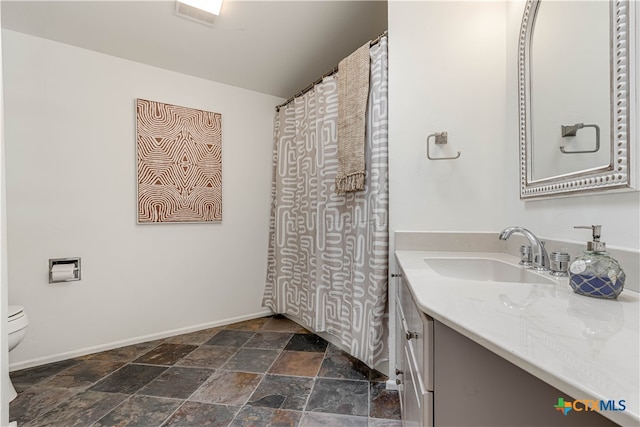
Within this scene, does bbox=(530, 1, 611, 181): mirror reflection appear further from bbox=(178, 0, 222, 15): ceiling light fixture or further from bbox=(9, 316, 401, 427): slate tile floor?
bbox=(178, 0, 222, 15): ceiling light fixture

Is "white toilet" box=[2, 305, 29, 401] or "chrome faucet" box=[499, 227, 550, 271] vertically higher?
"chrome faucet" box=[499, 227, 550, 271]

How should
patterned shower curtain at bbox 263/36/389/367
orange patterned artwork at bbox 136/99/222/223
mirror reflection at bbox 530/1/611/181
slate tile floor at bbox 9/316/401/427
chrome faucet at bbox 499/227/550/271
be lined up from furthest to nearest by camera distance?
1. orange patterned artwork at bbox 136/99/222/223
2. patterned shower curtain at bbox 263/36/389/367
3. slate tile floor at bbox 9/316/401/427
4. chrome faucet at bbox 499/227/550/271
5. mirror reflection at bbox 530/1/611/181

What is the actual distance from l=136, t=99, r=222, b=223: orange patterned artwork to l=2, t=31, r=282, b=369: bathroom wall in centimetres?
8

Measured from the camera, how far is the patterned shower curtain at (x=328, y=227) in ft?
5.19

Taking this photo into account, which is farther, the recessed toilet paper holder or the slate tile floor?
the recessed toilet paper holder

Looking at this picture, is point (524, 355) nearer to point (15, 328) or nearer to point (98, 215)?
point (15, 328)

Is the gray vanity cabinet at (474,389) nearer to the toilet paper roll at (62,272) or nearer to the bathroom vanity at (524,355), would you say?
the bathroom vanity at (524,355)

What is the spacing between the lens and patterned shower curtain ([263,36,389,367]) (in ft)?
5.19

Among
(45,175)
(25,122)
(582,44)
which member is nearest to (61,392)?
(45,175)

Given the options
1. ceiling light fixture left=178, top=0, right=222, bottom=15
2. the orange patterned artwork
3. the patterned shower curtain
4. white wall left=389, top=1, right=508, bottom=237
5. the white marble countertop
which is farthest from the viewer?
the orange patterned artwork

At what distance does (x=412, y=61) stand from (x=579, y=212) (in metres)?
1.12

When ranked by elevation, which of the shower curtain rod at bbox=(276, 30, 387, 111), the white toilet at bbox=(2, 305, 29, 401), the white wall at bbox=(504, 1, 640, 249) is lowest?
the white toilet at bbox=(2, 305, 29, 401)

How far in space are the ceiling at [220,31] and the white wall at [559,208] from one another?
110 centimetres

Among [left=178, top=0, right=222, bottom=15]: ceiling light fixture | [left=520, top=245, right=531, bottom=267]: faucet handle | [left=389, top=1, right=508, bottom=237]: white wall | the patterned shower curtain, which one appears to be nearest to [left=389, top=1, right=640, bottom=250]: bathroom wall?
[left=389, top=1, right=508, bottom=237]: white wall
